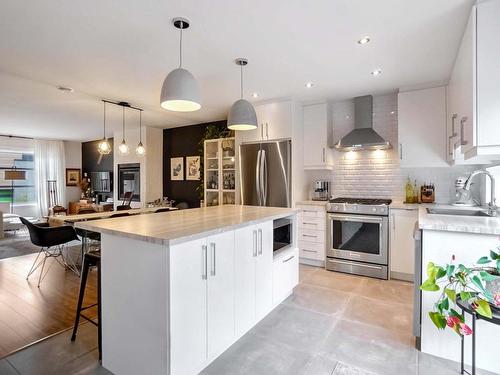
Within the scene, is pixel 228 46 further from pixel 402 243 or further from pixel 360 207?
pixel 402 243

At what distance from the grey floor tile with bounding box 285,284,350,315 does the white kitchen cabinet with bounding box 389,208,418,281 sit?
926 millimetres

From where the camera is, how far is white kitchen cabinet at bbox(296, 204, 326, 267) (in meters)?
4.05

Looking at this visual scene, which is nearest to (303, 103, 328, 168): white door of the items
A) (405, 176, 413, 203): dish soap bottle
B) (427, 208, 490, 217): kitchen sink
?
(405, 176, 413, 203): dish soap bottle

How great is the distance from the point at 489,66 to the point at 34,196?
1053cm

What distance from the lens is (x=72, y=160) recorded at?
9219mm

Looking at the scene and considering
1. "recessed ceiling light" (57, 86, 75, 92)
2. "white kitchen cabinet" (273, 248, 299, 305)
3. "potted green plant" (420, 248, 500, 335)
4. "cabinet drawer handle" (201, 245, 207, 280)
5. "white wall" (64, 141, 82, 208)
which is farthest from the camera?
"white wall" (64, 141, 82, 208)

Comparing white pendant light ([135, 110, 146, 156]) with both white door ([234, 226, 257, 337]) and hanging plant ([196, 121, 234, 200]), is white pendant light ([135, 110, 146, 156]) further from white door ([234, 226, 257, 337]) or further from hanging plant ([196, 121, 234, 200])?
white door ([234, 226, 257, 337])

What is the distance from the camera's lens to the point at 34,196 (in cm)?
845

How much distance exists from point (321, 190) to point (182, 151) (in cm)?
348

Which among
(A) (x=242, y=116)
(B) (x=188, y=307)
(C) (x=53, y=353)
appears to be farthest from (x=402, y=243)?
(C) (x=53, y=353)

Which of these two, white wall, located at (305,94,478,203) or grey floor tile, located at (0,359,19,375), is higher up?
white wall, located at (305,94,478,203)

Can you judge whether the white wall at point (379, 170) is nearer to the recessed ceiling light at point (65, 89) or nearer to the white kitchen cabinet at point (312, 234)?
the white kitchen cabinet at point (312, 234)

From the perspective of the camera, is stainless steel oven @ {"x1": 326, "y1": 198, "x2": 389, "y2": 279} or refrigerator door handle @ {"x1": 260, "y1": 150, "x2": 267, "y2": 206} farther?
refrigerator door handle @ {"x1": 260, "y1": 150, "x2": 267, "y2": 206}

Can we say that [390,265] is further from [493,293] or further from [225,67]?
[225,67]
